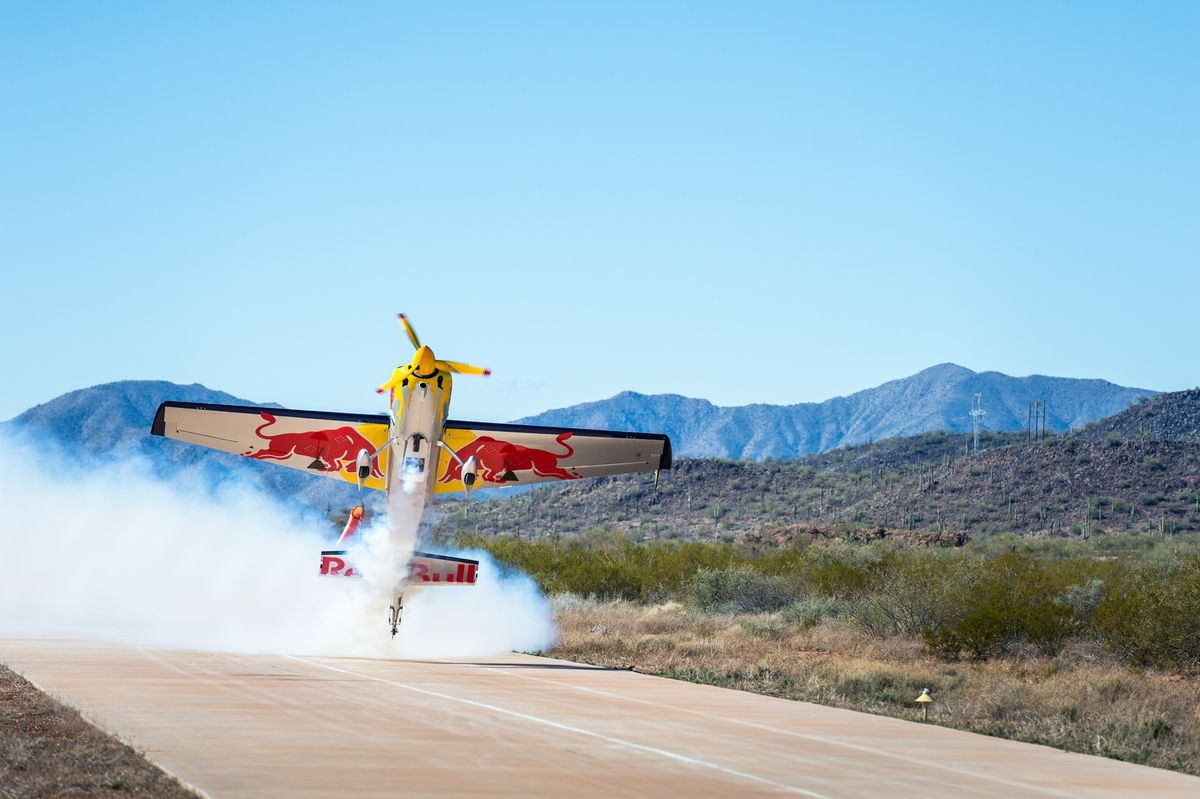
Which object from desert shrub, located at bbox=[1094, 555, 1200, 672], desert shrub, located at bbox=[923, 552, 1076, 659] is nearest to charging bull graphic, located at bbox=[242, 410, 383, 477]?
desert shrub, located at bbox=[923, 552, 1076, 659]

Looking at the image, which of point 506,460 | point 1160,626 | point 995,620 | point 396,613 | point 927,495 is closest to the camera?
point 1160,626

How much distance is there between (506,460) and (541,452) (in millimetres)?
1008

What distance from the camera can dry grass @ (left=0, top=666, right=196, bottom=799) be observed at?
14812mm

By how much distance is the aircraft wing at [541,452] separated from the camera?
3644 centimetres

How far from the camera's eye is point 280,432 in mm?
36062

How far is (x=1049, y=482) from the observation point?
97.9 meters

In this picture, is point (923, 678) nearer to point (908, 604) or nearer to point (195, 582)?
point (908, 604)

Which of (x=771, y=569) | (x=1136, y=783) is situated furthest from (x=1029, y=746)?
(x=771, y=569)

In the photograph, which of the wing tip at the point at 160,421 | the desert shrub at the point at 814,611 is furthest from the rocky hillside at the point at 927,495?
the wing tip at the point at 160,421

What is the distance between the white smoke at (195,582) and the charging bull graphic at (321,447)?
1854 mm

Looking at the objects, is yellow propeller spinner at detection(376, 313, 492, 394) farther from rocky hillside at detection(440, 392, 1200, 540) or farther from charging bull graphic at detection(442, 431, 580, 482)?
rocky hillside at detection(440, 392, 1200, 540)

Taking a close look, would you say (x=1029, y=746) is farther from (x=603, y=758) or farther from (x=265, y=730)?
(x=265, y=730)

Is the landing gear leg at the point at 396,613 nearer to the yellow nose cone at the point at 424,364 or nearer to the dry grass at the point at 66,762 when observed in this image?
the yellow nose cone at the point at 424,364

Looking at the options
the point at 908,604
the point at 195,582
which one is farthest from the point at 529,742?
the point at 195,582
